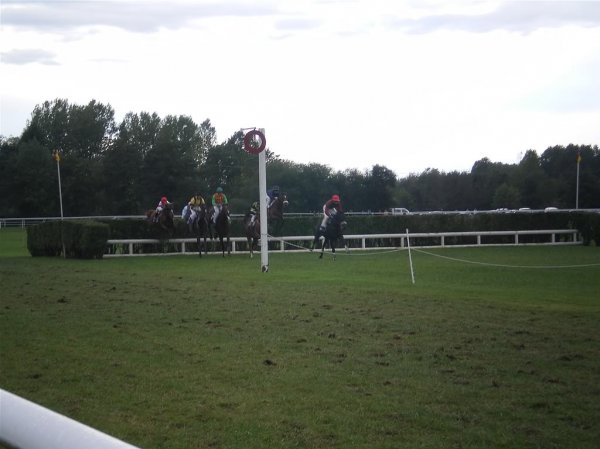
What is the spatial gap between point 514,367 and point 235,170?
181 feet

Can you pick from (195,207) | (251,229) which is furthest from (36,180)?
(251,229)

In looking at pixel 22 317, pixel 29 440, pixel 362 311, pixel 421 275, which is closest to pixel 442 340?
pixel 362 311

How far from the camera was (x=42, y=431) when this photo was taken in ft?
7.95

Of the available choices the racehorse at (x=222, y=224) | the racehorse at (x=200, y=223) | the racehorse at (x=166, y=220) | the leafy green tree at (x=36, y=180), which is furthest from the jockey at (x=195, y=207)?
the leafy green tree at (x=36, y=180)

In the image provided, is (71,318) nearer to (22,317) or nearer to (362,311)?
(22,317)

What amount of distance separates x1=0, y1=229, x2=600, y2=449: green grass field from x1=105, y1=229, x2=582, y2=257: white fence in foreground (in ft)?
47.7

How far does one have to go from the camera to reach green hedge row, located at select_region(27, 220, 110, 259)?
97.2ft

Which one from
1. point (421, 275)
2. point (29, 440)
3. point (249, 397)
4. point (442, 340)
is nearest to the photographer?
point (29, 440)

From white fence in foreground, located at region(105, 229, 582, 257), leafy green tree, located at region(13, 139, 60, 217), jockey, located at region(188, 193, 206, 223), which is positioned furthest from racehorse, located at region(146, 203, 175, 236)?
leafy green tree, located at region(13, 139, 60, 217)

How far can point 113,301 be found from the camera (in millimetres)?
15125

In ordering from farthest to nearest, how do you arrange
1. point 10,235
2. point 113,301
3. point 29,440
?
point 10,235, point 113,301, point 29,440

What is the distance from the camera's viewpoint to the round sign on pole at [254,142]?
2197cm

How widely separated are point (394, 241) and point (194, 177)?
22.6 m

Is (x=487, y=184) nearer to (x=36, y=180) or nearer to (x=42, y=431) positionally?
(x=36, y=180)
